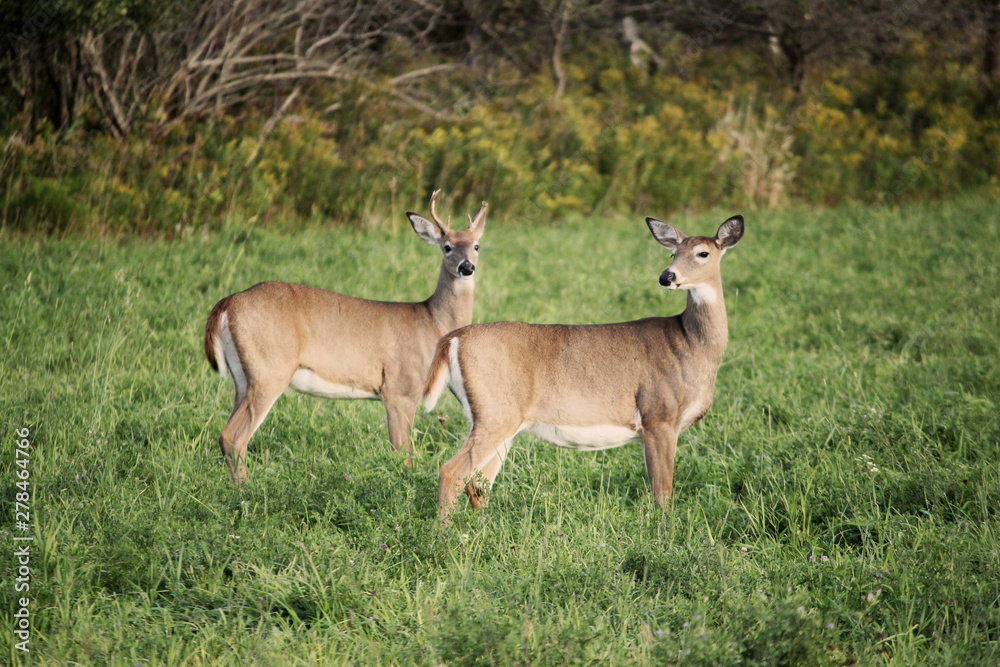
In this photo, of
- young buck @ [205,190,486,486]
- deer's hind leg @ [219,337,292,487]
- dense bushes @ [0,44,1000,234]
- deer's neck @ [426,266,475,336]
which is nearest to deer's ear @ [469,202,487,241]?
young buck @ [205,190,486,486]

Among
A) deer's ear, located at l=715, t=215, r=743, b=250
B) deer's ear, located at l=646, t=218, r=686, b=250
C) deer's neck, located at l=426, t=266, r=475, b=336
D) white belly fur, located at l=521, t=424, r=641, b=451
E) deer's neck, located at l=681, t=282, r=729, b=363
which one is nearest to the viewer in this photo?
white belly fur, located at l=521, t=424, r=641, b=451

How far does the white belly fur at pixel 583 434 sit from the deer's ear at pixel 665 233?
1.00 meters

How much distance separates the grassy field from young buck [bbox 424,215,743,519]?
227 mm

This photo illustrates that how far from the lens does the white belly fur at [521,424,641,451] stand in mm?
4141

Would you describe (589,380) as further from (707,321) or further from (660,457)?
(707,321)

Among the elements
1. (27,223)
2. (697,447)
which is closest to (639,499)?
(697,447)

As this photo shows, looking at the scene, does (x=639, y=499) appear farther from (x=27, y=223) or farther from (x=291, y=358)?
(x=27, y=223)

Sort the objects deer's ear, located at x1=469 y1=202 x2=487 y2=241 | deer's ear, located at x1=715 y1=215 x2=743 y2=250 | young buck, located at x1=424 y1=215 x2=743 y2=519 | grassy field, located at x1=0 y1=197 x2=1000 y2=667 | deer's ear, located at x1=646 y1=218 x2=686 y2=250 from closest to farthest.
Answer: grassy field, located at x1=0 y1=197 x2=1000 y2=667 → young buck, located at x1=424 y1=215 x2=743 y2=519 → deer's ear, located at x1=715 y1=215 x2=743 y2=250 → deer's ear, located at x1=646 y1=218 x2=686 y2=250 → deer's ear, located at x1=469 y1=202 x2=487 y2=241

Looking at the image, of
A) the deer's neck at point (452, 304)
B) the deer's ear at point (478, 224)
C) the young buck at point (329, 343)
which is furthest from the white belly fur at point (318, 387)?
the deer's ear at point (478, 224)

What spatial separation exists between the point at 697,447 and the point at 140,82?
8358 millimetres

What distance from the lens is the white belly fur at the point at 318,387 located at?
501 centimetres

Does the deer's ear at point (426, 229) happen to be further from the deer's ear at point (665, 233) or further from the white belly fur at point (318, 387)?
the deer's ear at point (665, 233)

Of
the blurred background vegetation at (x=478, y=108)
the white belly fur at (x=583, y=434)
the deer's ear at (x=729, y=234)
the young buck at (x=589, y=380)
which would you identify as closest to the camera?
the young buck at (x=589, y=380)

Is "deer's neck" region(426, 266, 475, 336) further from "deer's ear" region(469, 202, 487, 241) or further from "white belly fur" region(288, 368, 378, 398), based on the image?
"white belly fur" region(288, 368, 378, 398)
